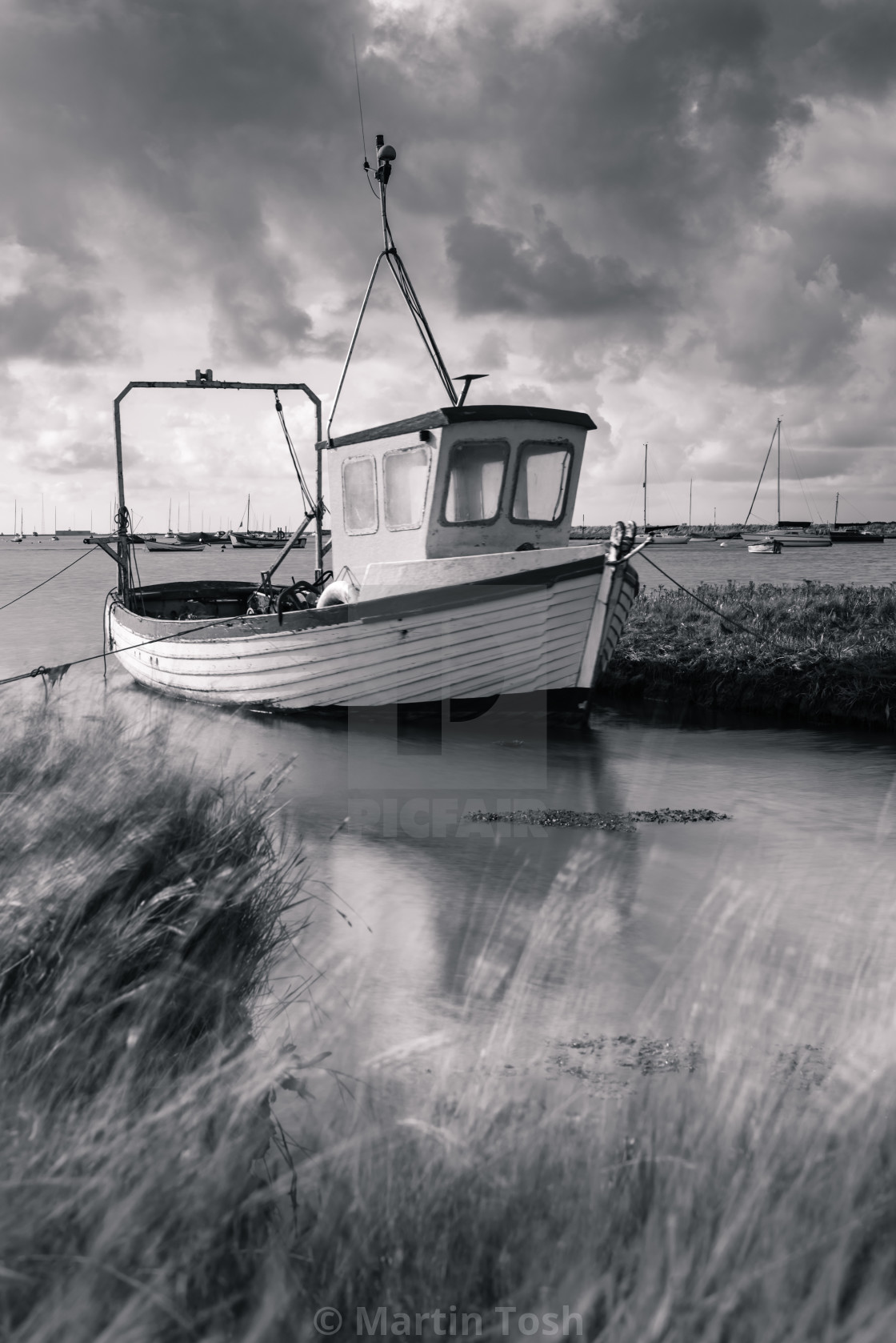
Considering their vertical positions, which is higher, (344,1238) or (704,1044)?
(344,1238)

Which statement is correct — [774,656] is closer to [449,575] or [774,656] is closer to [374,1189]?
[449,575]

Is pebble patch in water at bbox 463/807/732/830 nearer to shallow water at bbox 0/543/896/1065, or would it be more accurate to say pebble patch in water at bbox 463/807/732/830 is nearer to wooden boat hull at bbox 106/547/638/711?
shallow water at bbox 0/543/896/1065

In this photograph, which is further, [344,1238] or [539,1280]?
[344,1238]

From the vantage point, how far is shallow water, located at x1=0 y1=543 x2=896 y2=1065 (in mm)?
5195

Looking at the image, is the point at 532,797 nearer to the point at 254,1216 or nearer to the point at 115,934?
the point at 115,934

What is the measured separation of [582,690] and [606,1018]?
29.9 ft

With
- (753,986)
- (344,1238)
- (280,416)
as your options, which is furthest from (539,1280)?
(280,416)

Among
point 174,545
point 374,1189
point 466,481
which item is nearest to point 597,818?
point 466,481

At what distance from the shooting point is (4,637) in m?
32.4

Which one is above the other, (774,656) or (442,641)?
(442,641)

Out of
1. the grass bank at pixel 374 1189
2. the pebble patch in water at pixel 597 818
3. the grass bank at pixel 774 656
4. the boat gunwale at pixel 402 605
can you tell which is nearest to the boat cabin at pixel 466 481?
the boat gunwale at pixel 402 605

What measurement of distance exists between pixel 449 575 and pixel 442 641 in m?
0.82

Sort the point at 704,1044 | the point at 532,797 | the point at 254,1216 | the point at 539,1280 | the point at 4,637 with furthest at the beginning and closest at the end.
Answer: the point at 4,637, the point at 532,797, the point at 704,1044, the point at 254,1216, the point at 539,1280

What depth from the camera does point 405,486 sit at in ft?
45.9
